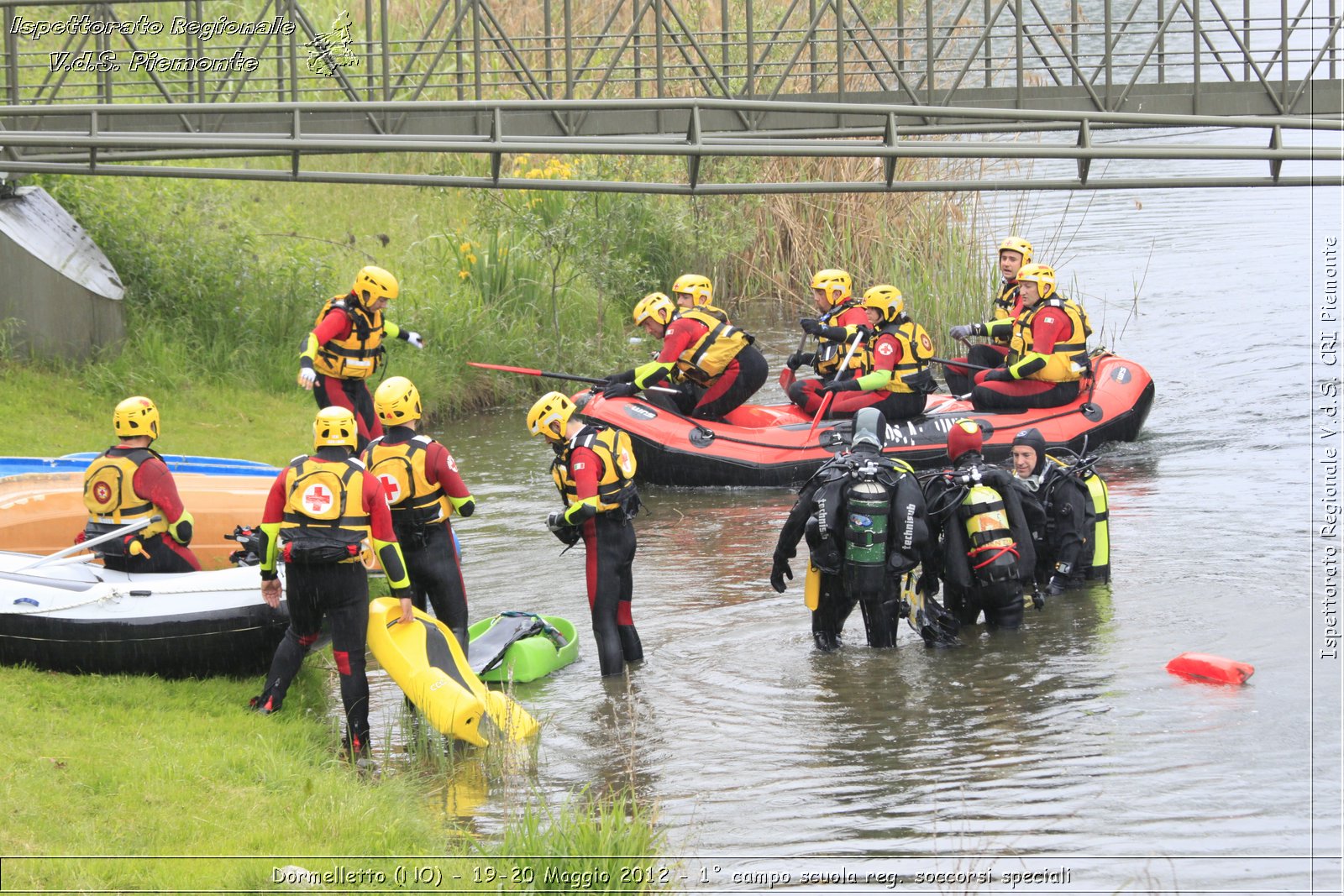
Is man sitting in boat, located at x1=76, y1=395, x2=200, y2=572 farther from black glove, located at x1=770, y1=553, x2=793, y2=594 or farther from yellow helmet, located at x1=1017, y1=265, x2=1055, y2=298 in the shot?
yellow helmet, located at x1=1017, y1=265, x2=1055, y2=298

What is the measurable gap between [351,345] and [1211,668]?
6785 millimetres

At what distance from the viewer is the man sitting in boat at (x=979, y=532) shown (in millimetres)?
9023

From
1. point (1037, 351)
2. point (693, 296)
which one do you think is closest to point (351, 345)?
point (693, 296)

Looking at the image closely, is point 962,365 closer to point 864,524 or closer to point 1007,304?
point 1007,304

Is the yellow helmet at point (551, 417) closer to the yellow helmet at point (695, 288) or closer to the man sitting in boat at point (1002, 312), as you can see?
the yellow helmet at point (695, 288)

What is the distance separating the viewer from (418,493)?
871cm

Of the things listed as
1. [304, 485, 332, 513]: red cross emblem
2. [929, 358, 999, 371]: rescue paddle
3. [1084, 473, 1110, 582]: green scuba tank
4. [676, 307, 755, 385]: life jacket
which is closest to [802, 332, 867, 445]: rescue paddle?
[676, 307, 755, 385]: life jacket

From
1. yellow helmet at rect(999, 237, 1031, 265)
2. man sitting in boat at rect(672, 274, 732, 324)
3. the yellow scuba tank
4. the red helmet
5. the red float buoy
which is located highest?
yellow helmet at rect(999, 237, 1031, 265)

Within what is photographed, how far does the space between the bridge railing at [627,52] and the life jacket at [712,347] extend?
2.11 metres

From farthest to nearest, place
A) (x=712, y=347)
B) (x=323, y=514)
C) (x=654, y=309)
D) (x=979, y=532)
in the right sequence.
→ (x=712, y=347) → (x=654, y=309) → (x=979, y=532) → (x=323, y=514)

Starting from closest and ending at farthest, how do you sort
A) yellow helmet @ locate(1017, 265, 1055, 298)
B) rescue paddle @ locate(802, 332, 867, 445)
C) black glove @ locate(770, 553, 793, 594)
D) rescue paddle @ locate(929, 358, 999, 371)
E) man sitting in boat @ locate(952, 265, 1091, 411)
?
black glove @ locate(770, 553, 793, 594) → yellow helmet @ locate(1017, 265, 1055, 298) → man sitting in boat @ locate(952, 265, 1091, 411) → rescue paddle @ locate(802, 332, 867, 445) → rescue paddle @ locate(929, 358, 999, 371)

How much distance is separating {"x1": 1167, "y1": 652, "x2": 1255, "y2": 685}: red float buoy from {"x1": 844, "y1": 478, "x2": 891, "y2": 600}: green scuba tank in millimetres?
1695

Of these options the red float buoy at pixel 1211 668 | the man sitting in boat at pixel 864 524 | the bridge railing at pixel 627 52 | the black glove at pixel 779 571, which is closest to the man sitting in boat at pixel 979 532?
the man sitting in boat at pixel 864 524

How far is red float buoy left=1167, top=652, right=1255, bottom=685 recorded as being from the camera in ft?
27.6
